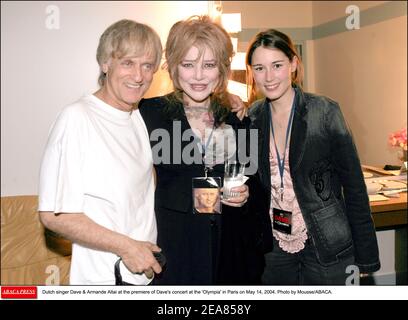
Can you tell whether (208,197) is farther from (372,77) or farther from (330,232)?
(372,77)

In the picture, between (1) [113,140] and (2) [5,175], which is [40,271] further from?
(1) [113,140]

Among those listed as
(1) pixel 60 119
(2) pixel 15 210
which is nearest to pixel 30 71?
(2) pixel 15 210

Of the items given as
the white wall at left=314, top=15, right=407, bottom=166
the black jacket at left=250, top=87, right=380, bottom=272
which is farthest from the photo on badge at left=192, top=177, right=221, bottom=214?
the white wall at left=314, top=15, right=407, bottom=166

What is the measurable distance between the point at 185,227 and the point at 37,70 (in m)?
0.93

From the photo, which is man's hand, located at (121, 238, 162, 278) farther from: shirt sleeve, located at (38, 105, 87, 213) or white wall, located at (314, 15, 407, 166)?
white wall, located at (314, 15, 407, 166)

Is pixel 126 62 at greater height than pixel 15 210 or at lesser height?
greater

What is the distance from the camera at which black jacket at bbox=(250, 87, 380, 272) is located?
1095mm

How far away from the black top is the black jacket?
0.18 meters

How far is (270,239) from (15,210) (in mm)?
1069

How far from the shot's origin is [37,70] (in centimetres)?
156

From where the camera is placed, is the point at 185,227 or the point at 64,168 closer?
the point at 64,168

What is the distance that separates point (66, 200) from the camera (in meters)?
0.80

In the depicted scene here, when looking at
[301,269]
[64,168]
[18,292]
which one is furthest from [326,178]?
[18,292]

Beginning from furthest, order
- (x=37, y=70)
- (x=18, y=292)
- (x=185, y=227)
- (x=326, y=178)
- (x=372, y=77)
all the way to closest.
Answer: (x=372, y=77) < (x=37, y=70) < (x=326, y=178) < (x=185, y=227) < (x=18, y=292)
